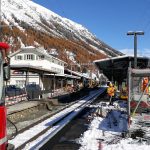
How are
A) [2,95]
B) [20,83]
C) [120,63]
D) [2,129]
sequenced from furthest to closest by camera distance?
[20,83]
[120,63]
[2,95]
[2,129]

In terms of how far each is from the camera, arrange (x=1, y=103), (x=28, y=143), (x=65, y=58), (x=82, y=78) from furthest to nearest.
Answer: (x=65, y=58) < (x=82, y=78) < (x=28, y=143) < (x=1, y=103)

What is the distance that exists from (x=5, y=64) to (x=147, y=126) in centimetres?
979

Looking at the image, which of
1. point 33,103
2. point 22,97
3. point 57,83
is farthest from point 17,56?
point 33,103

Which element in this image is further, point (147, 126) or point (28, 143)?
point (147, 126)

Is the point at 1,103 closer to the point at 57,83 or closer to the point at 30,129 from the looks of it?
the point at 30,129

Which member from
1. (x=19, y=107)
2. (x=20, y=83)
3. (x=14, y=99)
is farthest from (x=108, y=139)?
(x=20, y=83)

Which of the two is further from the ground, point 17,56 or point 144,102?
point 17,56

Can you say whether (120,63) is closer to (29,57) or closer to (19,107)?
(19,107)

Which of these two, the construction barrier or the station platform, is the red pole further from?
the construction barrier

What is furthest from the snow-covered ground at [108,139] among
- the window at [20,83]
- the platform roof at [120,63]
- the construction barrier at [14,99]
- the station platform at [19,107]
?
the window at [20,83]

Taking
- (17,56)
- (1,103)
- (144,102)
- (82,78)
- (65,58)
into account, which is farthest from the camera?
(65,58)

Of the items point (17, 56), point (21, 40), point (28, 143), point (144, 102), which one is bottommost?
point (28, 143)

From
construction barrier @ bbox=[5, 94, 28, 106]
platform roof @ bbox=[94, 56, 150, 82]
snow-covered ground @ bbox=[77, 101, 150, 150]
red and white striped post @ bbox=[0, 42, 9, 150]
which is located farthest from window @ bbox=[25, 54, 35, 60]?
red and white striped post @ bbox=[0, 42, 9, 150]

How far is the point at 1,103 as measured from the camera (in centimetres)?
841
